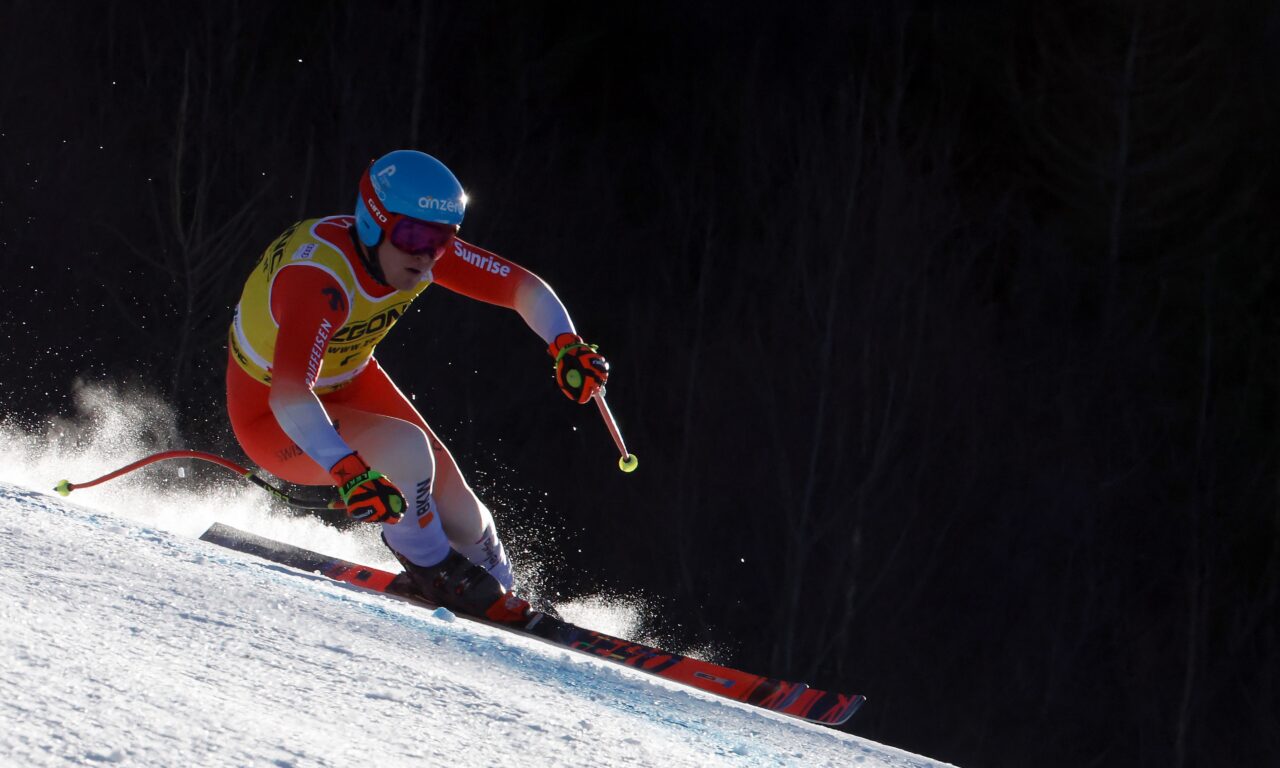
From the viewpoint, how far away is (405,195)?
12.0 ft

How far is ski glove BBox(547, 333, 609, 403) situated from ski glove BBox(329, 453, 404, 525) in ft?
2.49

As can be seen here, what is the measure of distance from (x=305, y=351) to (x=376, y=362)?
0.51m

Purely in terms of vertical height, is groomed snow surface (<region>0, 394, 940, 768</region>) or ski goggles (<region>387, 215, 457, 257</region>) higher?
ski goggles (<region>387, 215, 457, 257</region>)

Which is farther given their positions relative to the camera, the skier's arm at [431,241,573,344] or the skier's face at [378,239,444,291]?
the skier's arm at [431,241,573,344]

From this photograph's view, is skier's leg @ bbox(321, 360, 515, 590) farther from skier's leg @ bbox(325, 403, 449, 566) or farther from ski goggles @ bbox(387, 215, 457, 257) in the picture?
ski goggles @ bbox(387, 215, 457, 257)

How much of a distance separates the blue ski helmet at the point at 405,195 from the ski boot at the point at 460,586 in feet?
3.42

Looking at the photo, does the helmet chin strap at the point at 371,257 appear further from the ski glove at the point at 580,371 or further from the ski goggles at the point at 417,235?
the ski glove at the point at 580,371

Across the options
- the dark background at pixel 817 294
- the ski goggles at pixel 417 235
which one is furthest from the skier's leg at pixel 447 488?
the dark background at pixel 817 294

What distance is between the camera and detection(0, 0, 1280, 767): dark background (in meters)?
12.7

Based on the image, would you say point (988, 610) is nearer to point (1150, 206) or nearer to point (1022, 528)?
point (1022, 528)

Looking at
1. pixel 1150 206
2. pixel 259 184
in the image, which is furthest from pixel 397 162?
pixel 1150 206

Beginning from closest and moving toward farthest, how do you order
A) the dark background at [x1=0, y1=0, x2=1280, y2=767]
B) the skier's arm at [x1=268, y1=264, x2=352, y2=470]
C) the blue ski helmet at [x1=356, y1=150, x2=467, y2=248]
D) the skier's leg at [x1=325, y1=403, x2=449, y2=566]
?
the skier's arm at [x1=268, y1=264, x2=352, y2=470], the blue ski helmet at [x1=356, y1=150, x2=467, y2=248], the skier's leg at [x1=325, y1=403, x2=449, y2=566], the dark background at [x1=0, y1=0, x2=1280, y2=767]

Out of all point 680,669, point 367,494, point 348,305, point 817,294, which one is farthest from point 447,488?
point 817,294

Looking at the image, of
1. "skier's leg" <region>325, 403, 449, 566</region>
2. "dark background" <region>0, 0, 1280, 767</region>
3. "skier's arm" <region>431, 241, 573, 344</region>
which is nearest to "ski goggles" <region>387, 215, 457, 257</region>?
"skier's arm" <region>431, 241, 573, 344</region>
